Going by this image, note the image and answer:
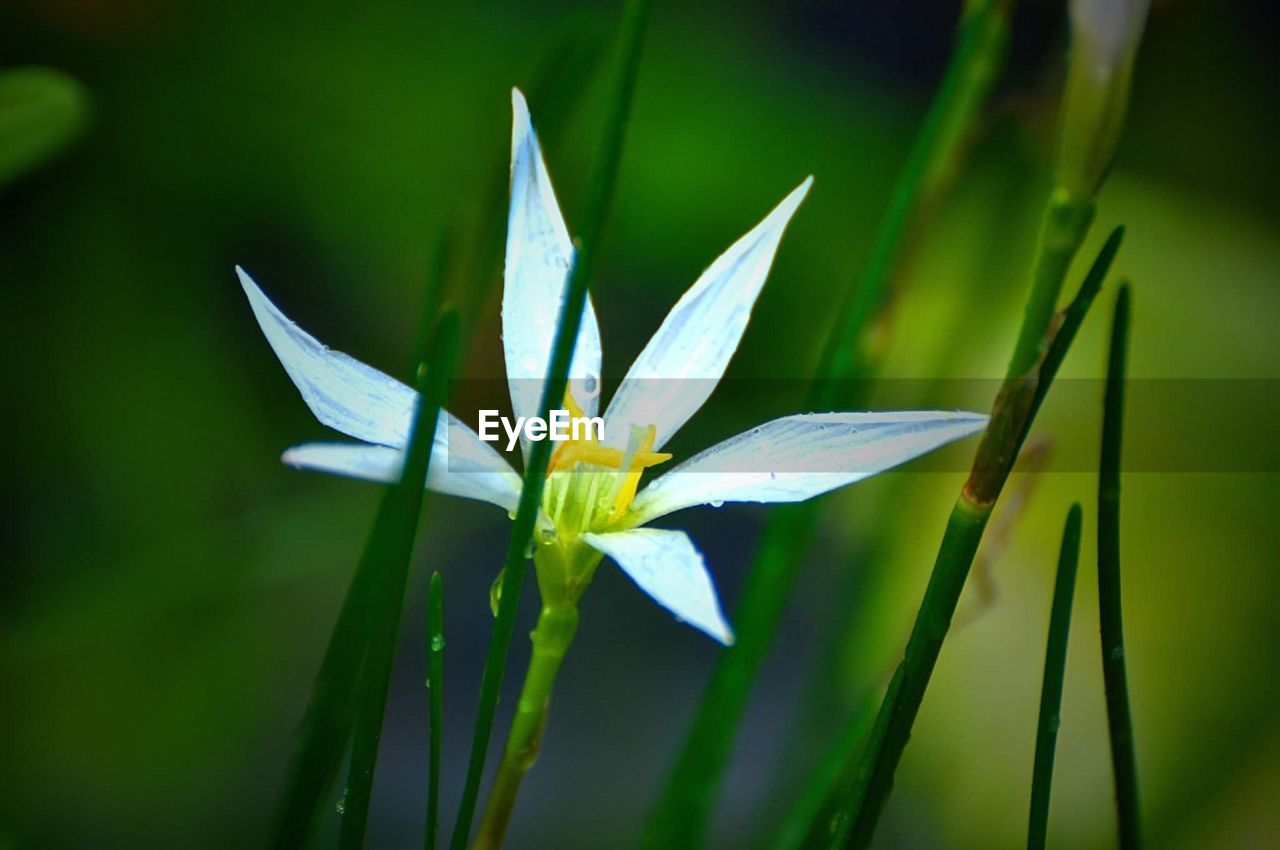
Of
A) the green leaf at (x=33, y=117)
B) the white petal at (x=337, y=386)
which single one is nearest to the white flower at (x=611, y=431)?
the white petal at (x=337, y=386)

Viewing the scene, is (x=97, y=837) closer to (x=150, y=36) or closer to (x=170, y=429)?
(x=170, y=429)

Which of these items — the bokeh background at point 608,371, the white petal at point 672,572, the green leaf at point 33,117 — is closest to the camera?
the white petal at point 672,572

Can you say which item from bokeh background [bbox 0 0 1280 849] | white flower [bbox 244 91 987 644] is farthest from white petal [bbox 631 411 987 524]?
bokeh background [bbox 0 0 1280 849]

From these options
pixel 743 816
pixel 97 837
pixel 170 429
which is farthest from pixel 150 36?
pixel 743 816

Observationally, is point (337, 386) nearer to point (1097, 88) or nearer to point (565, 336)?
point (565, 336)

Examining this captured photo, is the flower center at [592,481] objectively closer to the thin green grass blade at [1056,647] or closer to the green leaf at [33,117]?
the thin green grass blade at [1056,647]

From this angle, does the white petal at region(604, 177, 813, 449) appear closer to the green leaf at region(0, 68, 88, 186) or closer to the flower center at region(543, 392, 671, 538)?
the flower center at region(543, 392, 671, 538)
